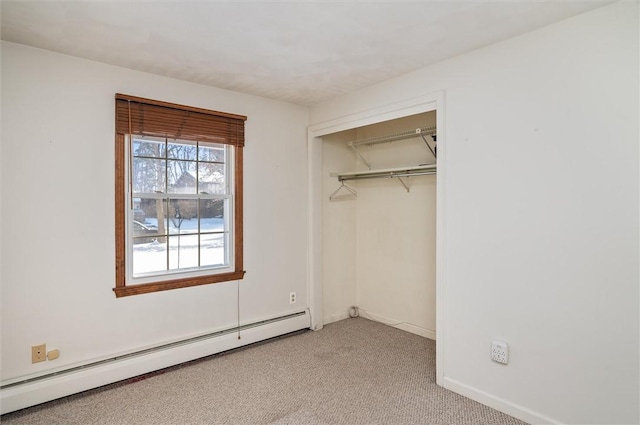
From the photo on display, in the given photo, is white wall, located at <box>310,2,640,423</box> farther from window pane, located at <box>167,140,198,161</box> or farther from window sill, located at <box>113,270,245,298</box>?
window pane, located at <box>167,140,198,161</box>

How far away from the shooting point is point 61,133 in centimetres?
255

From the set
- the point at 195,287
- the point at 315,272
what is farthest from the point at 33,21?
the point at 315,272

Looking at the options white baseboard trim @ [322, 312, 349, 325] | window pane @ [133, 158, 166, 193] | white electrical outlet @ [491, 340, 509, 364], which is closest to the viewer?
white electrical outlet @ [491, 340, 509, 364]

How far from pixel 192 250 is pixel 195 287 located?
327 mm

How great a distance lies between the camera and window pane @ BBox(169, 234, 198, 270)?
3.11 metres

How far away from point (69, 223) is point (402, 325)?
3.18 m

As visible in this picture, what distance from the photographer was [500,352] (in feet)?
7.70

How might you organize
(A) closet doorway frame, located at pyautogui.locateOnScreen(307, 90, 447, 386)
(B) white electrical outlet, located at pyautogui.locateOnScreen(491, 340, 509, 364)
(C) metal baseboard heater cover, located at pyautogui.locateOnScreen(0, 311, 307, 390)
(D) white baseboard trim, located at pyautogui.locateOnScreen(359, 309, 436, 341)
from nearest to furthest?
(B) white electrical outlet, located at pyautogui.locateOnScreen(491, 340, 509, 364) → (C) metal baseboard heater cover, located at pyautogui.locateOnScreen(0, 311, 307, 390) → (A) closet doorway frame, located at pyautogui.locateOnScreen(307, 90, 447, 386) → (D) white baseboard trim, located at pyautogui.locateOnScreen(359, 309, 436, 341)

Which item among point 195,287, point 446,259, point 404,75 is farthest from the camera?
point 195,287

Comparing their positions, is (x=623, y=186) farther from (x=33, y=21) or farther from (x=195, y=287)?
(x=33, y=21)

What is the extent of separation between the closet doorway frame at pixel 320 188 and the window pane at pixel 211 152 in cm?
95

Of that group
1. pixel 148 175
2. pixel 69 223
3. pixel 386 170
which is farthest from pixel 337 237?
pixel 69 223

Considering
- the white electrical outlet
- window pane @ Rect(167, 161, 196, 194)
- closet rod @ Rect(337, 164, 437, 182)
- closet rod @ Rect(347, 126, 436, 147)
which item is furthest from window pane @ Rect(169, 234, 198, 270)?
the white electrical outlet

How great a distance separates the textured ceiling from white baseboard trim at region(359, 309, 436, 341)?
2.49m
